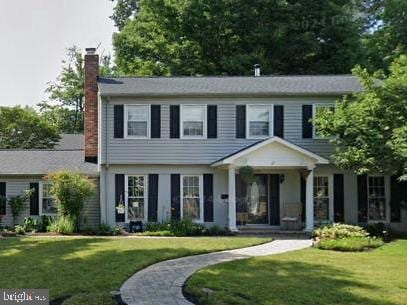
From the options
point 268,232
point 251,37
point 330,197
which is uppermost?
point 251,37

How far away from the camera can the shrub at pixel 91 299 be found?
8.04 m

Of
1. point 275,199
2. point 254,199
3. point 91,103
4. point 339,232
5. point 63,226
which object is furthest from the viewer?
point 91,103

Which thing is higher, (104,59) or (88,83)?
(104,59)

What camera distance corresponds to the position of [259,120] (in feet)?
68.2

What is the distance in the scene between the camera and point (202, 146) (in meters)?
20.6

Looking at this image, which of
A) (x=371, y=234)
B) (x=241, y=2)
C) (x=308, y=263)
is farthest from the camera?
(x=241, y=2)

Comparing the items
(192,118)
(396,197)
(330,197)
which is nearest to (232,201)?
(192,118)

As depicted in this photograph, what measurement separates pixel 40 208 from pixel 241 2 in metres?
19.9

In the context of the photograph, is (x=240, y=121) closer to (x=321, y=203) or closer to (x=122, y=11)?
(x=321, y=203)

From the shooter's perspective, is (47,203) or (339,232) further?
(47,203)

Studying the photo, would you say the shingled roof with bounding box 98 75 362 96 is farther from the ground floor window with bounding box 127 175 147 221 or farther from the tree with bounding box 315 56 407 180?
the ground floor window with bounding box 127 175 147 221

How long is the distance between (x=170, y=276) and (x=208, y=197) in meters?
10.2

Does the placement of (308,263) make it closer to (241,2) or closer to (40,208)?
(40,208)

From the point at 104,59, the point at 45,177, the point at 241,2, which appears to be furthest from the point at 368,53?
the point at 104,59
